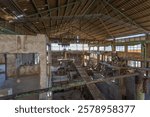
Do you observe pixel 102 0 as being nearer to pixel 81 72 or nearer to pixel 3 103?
pixel 81 72

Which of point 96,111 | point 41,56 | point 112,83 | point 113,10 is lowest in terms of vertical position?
point 112,83

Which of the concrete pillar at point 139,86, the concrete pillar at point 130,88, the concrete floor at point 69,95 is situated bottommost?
the concrete floor at point 69,95

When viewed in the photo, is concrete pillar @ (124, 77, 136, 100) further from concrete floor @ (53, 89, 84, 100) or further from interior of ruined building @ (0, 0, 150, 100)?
concrete floor @ (53, 89, 84, 100)

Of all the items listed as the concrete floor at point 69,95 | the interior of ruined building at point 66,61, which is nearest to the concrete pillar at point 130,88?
the interior of ruined building at point 66,61

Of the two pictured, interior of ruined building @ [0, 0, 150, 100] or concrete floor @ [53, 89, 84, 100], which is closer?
interior of ruined building @ [0, 0, 150, 100]

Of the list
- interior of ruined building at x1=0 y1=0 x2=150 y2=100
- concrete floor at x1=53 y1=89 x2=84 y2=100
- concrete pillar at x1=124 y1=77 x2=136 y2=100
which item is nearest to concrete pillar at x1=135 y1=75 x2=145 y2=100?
interior of ruined building at x1=0 y1=0 x2=150 y2=100

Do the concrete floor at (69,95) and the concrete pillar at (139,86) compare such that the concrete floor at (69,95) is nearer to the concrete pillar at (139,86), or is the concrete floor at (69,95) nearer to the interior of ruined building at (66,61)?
the interior of ruined building at (66,61)

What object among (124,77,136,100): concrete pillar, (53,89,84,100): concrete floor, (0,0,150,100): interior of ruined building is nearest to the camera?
(0,0,150,100): interior of ruined building

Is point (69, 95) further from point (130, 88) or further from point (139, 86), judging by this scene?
point (139, 86)

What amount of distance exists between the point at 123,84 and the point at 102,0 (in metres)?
7.19

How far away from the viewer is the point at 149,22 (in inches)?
492

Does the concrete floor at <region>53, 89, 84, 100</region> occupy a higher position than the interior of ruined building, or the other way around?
the interior of ruined building

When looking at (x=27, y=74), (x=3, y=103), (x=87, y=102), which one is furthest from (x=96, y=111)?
(x=27, y=74)

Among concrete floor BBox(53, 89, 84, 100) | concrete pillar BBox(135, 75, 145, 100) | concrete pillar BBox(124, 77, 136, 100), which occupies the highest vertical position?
concrete pillar BBox(135, 75, 145, 100)
